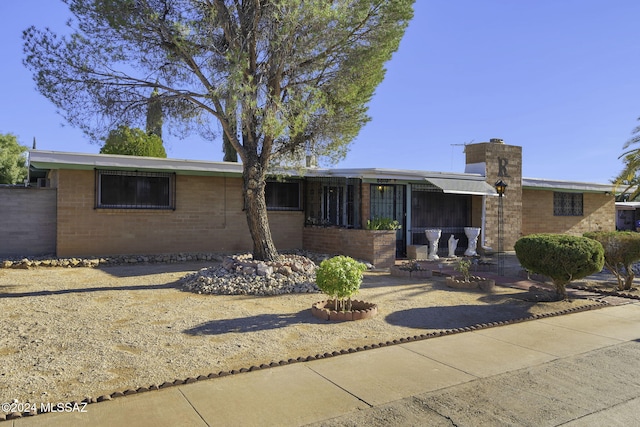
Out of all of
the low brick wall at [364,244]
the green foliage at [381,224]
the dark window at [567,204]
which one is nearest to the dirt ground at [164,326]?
the low brick wall at [364,244]

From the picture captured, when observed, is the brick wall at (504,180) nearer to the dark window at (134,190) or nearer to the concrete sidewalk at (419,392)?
the dark window at (134,190)

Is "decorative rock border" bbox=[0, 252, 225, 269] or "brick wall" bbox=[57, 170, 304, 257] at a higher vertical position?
"brick wall" bbox=[57, 170, 304, 257]

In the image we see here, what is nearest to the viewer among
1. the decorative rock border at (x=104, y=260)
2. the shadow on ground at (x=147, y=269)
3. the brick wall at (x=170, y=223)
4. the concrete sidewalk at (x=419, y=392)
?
the concrete sidewalk at (x=419, y=392)

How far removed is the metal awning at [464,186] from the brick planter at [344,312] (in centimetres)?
810

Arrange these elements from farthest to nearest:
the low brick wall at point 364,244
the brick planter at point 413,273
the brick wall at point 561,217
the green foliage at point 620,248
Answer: the brick wall at point 561,217 → the low brick wall at point 364,244 → the brick planter at point 413,273 → the green foliage at point 620,248

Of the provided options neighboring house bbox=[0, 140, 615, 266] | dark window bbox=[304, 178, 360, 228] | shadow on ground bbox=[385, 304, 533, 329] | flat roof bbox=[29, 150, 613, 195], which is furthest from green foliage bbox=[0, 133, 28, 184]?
shadow on ground bbox=[385, 304, 533, 329]

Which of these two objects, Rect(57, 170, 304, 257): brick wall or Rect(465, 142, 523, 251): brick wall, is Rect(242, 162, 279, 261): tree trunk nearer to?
Rect(57, 170, 304, 257): brick wall

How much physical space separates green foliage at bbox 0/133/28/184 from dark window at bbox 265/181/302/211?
2300 cm

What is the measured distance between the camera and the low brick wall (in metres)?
13.6

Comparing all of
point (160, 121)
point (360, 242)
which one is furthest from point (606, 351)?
point (160, 121)

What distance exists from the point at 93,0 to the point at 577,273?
10885 millimetres

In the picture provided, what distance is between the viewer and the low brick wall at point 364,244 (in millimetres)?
13609

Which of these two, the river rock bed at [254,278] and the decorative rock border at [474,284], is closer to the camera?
the river rock bed at [254,278]

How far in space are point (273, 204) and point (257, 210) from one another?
555 cm
